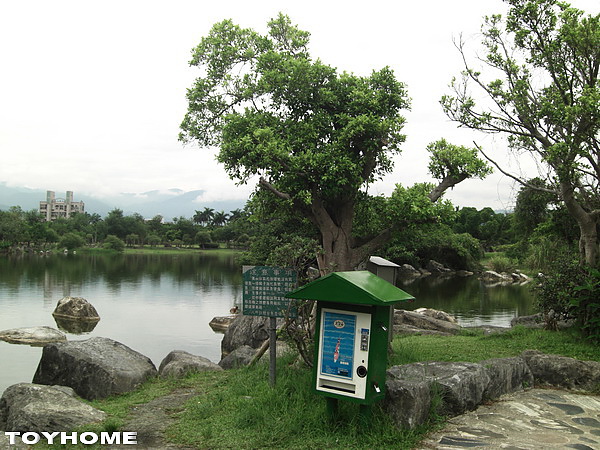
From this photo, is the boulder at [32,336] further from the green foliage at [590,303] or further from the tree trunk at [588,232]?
the tree trunk at [588,232]

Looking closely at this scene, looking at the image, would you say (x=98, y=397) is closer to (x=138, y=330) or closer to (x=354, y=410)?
(x=354, y=410)

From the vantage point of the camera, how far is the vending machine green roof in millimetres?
5250

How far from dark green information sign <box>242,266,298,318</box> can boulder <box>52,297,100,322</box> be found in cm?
1563

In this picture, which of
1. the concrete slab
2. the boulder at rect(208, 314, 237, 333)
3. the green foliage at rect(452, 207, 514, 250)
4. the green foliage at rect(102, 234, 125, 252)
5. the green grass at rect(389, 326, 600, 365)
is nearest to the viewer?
the concrete slab

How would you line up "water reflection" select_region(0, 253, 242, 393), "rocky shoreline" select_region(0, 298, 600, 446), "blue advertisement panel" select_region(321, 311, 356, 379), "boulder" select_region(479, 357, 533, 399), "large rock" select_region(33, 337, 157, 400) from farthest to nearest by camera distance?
"water reflection" select_region(0, 253, 242, 393) < "large rock" select_region(33, 337, 157, 400) < "boulder" select_region(479, 357, 533, 399) < "rocky shoreline" select_region(0, 298, 600, 446) < "blue advertisement panel" select_region(321, 311, 356, 379)

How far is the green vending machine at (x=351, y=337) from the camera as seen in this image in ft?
17.3

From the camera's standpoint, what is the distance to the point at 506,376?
6.93m

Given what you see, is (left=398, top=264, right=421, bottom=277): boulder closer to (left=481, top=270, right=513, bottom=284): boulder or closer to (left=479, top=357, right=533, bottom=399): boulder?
(left=481, top=270, right=513, bottom=284): boulder

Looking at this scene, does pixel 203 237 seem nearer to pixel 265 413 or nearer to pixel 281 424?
pixel 265 413

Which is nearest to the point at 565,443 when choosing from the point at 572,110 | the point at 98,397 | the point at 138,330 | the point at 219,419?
the point at 219,419

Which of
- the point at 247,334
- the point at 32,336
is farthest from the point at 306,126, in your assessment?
the point at 32,336

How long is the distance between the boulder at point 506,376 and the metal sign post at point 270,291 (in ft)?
9.31

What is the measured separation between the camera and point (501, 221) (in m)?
65.8

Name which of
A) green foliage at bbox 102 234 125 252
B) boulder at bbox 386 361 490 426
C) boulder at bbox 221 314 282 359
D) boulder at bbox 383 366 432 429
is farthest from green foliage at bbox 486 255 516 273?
→ green foliage at bbox 102 234 125 252
